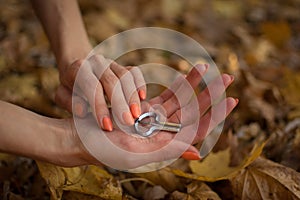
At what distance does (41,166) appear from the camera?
4.48 ft

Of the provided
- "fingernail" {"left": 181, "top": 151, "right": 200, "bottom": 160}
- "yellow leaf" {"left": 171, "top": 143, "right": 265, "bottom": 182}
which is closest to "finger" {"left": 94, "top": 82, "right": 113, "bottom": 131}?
"fingernail" {"left": 181, "top": 151, "right": 200, "bottom": 160}

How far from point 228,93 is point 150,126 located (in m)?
0.81

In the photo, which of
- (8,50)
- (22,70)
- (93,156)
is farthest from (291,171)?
(8,50)

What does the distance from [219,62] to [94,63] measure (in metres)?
1.15

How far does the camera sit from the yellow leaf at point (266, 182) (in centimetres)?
136

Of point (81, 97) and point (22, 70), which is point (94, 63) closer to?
point (81, 97)

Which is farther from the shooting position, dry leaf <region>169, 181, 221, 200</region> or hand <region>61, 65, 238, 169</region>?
dry leaf <region>169, 181, 221, 200</region>

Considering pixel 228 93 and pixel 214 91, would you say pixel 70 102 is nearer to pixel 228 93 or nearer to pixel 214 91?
pixel 214 91

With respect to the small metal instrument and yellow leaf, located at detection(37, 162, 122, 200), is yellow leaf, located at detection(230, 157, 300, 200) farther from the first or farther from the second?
yellow leaf, located at detection(37, 162, 122, 200)

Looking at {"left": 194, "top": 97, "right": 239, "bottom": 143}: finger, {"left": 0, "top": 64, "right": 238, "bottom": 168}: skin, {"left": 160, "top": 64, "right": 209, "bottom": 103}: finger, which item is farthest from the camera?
{"left": 160, "top": 64, "right": 209, "bottom": 103}: finger

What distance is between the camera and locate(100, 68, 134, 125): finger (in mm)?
1267

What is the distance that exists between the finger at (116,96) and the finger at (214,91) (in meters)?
0.27

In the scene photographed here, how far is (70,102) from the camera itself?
150 cm

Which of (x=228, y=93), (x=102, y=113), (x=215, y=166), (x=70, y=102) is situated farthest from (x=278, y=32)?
(x=102, y=113)
